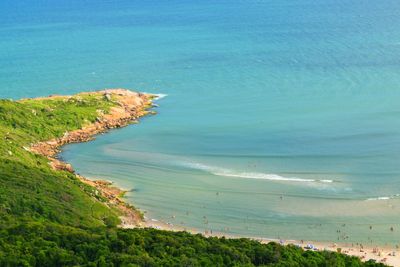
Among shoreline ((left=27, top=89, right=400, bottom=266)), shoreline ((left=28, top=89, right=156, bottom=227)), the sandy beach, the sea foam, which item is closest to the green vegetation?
shoreline ((left=28, top=89, right=156, bottom=227))

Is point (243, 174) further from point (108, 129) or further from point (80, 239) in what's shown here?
point (80, 239)

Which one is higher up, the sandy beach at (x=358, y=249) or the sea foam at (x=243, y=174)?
the sea foam at (x=243, y=174)

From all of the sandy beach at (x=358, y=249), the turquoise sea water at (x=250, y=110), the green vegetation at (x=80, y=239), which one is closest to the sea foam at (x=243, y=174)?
the turquoise sea water at (x=250, y=110)

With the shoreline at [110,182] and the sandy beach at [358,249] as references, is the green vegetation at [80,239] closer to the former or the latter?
the shoreline at [110,182]

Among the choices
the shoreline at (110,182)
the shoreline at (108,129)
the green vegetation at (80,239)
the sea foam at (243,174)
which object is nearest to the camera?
the green vegetation at (80,239)

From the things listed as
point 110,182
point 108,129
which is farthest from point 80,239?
point 108,129

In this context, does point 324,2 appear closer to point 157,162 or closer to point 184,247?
point 157,162

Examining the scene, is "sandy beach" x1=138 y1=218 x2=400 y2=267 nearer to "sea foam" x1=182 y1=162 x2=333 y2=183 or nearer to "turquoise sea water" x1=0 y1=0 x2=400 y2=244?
"turquoise sea water" x1=0 y1=0 x2=400 y2=244

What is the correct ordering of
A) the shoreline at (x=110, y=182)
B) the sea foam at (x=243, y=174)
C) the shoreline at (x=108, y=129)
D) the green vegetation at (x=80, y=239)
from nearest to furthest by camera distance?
1. the green vegetation at (x=80, y=239)
2. the shoreline at (x=110, y=182)
3. the shoreline at (x=108, y=129)
4. the sea foam at (x=243, y=174)
